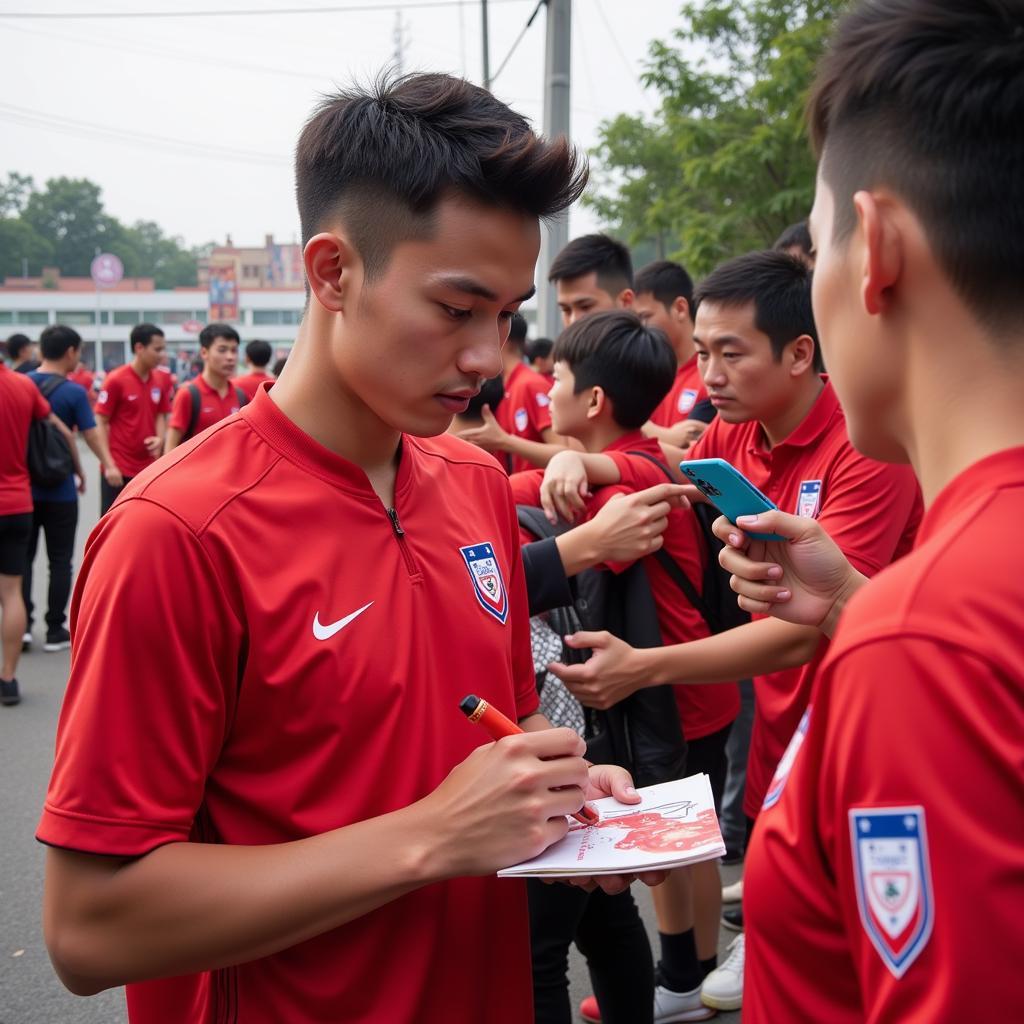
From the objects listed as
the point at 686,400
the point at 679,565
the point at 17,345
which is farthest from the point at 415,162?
the point at 17,345

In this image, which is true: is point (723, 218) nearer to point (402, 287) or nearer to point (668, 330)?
point (668, 330)

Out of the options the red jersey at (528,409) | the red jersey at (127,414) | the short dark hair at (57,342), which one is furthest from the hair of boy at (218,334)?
the red jersey at (528,409)

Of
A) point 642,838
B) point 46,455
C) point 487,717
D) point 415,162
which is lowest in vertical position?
point 642,838

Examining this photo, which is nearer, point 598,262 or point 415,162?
point 415,162

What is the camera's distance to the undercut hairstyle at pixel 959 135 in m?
0.87

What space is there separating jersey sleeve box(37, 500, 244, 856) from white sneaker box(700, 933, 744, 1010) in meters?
2.43

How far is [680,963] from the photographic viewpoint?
3.13m

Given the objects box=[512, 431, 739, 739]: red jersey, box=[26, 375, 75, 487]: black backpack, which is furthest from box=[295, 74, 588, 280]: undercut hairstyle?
box=[26, 375, 75, 487]: black backpack

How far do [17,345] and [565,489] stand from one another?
380 inches

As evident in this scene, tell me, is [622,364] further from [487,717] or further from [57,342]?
[57,342]

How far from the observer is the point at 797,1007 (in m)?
0.97

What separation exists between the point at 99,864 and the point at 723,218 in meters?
13.4

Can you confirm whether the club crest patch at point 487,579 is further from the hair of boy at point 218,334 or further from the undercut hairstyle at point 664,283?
the hair of boy at point 218,334

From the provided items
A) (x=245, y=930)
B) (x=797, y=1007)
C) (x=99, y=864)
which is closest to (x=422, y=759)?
(x=245, y=930)
